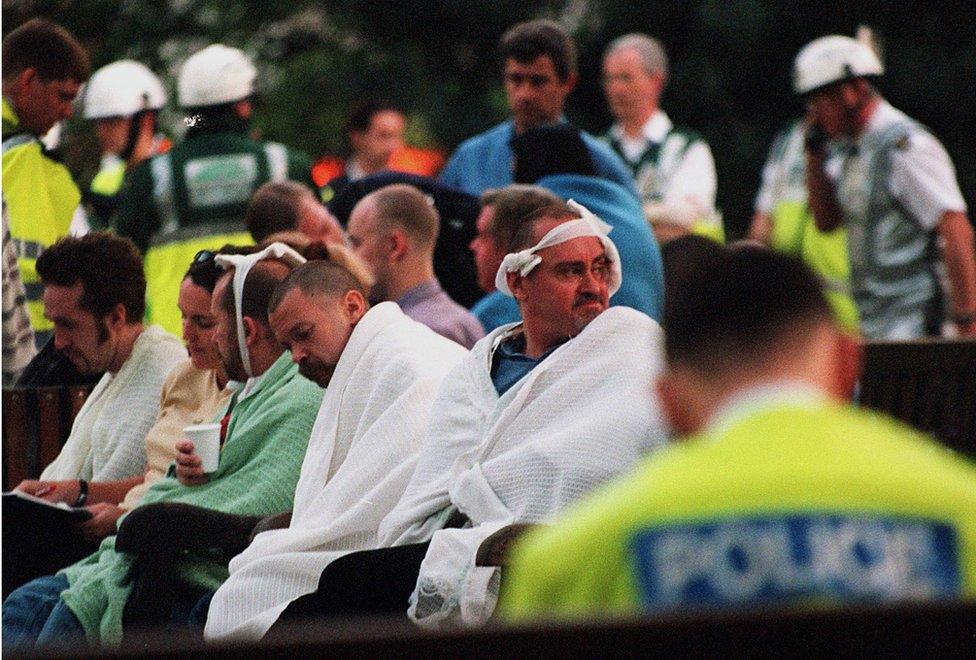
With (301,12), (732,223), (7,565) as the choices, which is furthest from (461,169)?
(301,12)

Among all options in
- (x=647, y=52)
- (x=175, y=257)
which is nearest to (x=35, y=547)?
(x=175, y=257)

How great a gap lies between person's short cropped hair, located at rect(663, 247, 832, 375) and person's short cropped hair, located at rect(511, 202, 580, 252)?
2.94 m

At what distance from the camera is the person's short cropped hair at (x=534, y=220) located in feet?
17.3

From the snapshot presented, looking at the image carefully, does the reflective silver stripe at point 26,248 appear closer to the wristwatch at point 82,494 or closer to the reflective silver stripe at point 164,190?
the reflective silver stripe at point 164,190

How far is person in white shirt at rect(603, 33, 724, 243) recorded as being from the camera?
9.55m

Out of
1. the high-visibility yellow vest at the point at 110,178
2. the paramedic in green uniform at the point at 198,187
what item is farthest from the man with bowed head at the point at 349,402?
the high-visibility yellow vest at the point at 110,178

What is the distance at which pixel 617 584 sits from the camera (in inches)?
87.4

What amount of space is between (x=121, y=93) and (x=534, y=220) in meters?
5.41

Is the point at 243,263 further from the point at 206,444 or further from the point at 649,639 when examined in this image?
the point at 649,639

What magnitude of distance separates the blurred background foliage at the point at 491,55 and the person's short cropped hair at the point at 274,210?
5.27 metres

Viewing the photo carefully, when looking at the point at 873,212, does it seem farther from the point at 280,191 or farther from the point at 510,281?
the point at 510,281

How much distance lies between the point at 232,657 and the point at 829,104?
6725 millimetres

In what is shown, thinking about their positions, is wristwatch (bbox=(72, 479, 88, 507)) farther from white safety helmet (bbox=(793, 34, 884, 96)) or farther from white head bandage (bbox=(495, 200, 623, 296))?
white safety helmet (bbox=(793, 34, 884, 96))

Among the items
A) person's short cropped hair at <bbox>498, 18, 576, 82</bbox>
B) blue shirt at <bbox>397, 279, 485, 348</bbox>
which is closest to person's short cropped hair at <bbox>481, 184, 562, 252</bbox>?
blue shirt at <bbox>397, 279, 485, 348</bbox>
